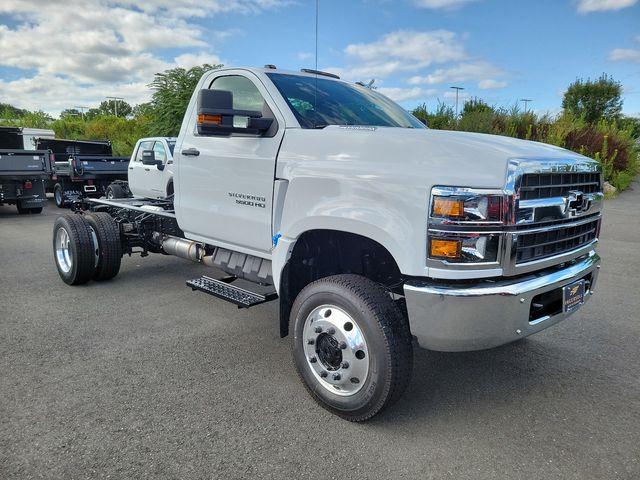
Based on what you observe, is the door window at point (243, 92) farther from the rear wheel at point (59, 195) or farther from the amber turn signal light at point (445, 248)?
the rear wheel at point (59, 195)

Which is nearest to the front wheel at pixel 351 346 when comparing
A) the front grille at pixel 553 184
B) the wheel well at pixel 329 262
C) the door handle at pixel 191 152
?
the wheel well at pixel 329 262

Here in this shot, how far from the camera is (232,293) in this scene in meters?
4.12

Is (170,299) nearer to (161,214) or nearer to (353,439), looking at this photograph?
(161,214)

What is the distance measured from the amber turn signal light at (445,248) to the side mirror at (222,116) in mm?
1625

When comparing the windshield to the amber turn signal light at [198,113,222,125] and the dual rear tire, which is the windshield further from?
the dual rear tire

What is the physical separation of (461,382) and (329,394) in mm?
1137

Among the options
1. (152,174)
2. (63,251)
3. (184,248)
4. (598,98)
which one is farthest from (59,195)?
(598,98)

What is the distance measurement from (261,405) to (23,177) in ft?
41.6

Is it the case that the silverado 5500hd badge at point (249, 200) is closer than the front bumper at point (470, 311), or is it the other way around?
the front bumper at point (470, 311)

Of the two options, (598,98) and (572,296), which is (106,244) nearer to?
(572,296)

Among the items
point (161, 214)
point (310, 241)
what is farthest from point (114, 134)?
point (310, 241)

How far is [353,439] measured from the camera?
9.61 feet

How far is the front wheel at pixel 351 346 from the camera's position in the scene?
2840 millimetres

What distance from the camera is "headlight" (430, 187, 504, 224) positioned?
2.60m
